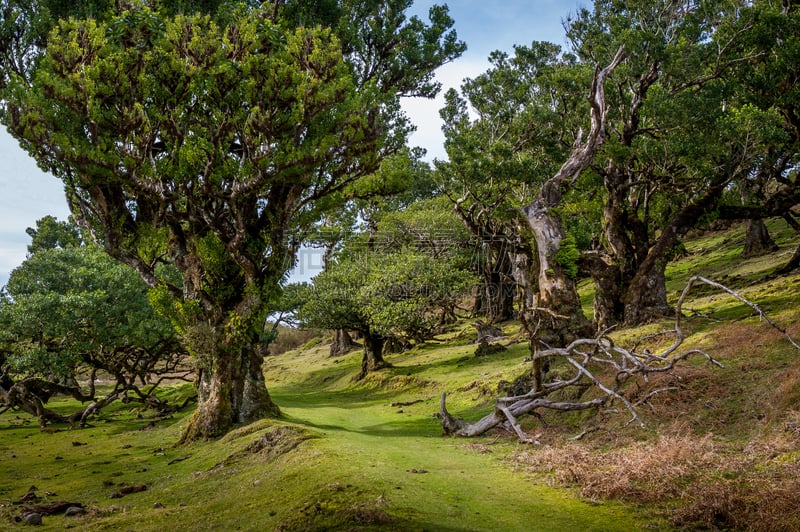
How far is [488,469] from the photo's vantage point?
10641mm

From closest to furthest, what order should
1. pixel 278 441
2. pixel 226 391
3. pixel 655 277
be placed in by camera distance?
pixel 278 441, pixel 226 391, pixel 655 277

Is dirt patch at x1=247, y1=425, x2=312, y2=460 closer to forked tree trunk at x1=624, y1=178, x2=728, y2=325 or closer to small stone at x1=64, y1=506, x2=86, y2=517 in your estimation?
small stone at x1=64, y1=506, x2=86, y2=517

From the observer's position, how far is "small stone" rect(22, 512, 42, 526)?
939 cm

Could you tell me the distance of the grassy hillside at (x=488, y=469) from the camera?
7.40m

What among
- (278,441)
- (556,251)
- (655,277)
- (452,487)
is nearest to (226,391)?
(278,441)

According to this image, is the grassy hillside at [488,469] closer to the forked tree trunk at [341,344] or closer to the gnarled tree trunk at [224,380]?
the gnarled tree trunk at [224,380]

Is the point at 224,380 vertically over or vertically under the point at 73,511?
over

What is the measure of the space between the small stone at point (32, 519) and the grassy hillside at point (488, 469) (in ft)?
0.64

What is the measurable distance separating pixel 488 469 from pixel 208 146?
36.3 ft

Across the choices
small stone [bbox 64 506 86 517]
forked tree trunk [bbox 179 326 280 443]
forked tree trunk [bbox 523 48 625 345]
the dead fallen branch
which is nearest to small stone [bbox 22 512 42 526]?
small stone [bbox 64 506 86 517]

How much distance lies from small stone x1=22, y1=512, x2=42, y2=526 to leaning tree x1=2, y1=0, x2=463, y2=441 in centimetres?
751

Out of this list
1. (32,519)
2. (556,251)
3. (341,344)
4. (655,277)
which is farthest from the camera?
(341,344)

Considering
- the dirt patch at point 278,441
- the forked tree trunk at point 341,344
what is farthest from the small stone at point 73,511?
the forked tree trunk at point 341,344

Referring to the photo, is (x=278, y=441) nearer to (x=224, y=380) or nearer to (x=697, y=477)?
(x=224, y=380)
